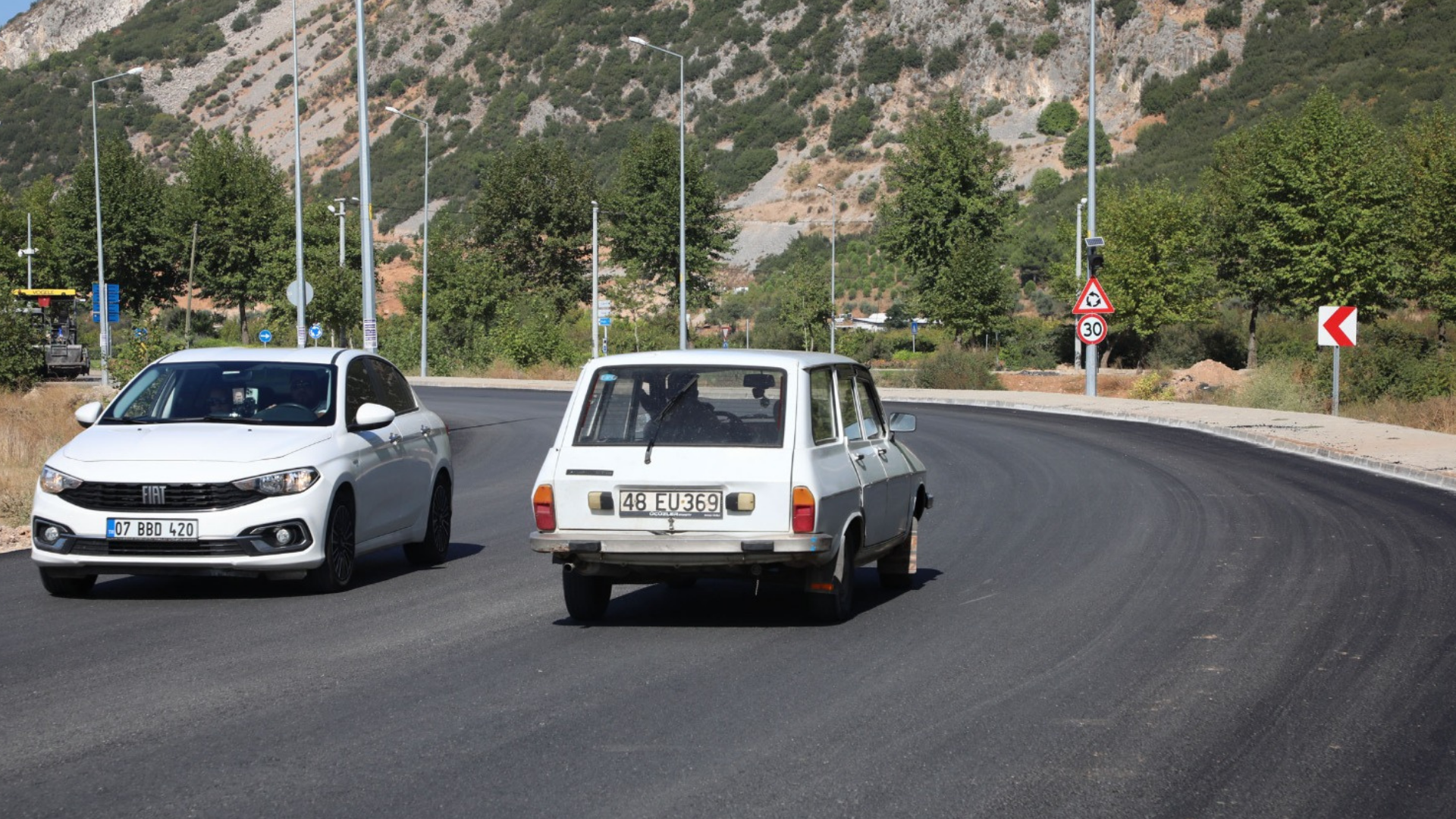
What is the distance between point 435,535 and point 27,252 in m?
64.5

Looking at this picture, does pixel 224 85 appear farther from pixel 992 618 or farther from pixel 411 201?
pixel 992 618

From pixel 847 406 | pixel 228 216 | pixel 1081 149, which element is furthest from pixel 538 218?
pixel 847 406

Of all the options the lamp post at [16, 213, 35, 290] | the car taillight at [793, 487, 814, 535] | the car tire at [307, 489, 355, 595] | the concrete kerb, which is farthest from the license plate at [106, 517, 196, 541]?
the lamp post at [16, 213, 35, 290]

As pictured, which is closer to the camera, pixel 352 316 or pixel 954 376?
pixel 954 376

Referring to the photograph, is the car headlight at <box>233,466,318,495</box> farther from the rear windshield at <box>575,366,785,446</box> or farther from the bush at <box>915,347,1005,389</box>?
the bush at <box>915,347,1005,389</box>

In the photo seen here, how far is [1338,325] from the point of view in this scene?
29.0m

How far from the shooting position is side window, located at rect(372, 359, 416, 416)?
1174 centimetres

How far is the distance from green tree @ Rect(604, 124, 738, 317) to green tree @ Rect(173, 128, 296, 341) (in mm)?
15719

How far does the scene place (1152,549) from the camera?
12.3 metres

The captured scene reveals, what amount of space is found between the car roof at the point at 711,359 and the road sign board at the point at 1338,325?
2247 centimetres

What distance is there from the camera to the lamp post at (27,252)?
69.4m

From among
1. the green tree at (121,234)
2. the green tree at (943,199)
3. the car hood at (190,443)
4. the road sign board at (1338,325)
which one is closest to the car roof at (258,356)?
the car hood at (190,443)

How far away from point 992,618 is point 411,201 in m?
130

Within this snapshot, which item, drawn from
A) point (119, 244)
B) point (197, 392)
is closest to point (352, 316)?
point (119, 244)
